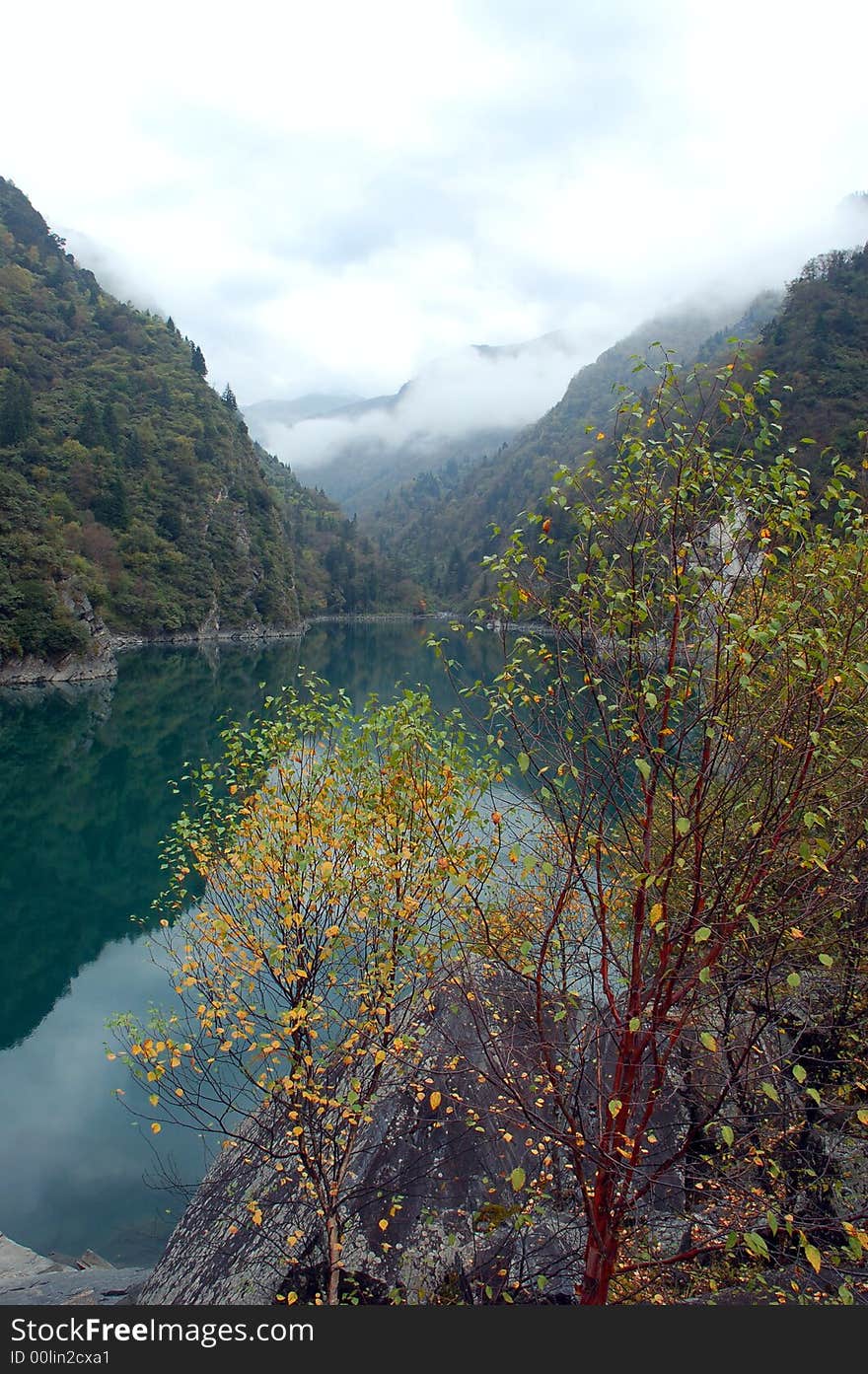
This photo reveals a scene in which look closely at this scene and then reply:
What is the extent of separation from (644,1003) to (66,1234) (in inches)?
474

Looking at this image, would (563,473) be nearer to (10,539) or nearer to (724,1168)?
(724,1168)

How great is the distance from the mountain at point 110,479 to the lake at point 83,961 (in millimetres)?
18508

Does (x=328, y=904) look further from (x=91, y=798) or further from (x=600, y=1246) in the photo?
(x=91, y=798)

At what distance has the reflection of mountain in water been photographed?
2108 cm

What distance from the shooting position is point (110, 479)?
99250 millimetres

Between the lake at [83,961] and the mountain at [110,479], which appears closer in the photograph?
the lake at [83,961]

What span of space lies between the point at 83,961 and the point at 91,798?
16.8 m

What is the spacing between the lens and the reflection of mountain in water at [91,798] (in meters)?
21.1

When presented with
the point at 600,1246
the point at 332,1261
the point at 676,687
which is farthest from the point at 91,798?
the point at 676,687

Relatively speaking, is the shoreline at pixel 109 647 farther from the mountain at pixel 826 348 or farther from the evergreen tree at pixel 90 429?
the mountain at pixel 826 348

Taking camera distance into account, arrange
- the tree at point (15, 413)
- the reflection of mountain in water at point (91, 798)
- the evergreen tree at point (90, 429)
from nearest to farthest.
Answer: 1. the reflection of mountain in water at point (91, 798)
2. the tree at point (15, 413)
3. the evergreen tree at point (90, 429)

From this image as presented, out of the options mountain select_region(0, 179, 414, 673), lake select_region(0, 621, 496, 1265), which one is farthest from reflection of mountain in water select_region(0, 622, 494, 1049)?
mountain select_region(0, 179, 414, 673)

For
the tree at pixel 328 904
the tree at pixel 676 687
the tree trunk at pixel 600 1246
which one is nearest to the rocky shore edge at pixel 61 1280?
the tree at pixel 328 904

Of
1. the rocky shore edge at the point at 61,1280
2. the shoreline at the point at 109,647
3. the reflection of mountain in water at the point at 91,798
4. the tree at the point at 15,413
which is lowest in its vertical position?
the rocky shore edge at the point at 61,1280
